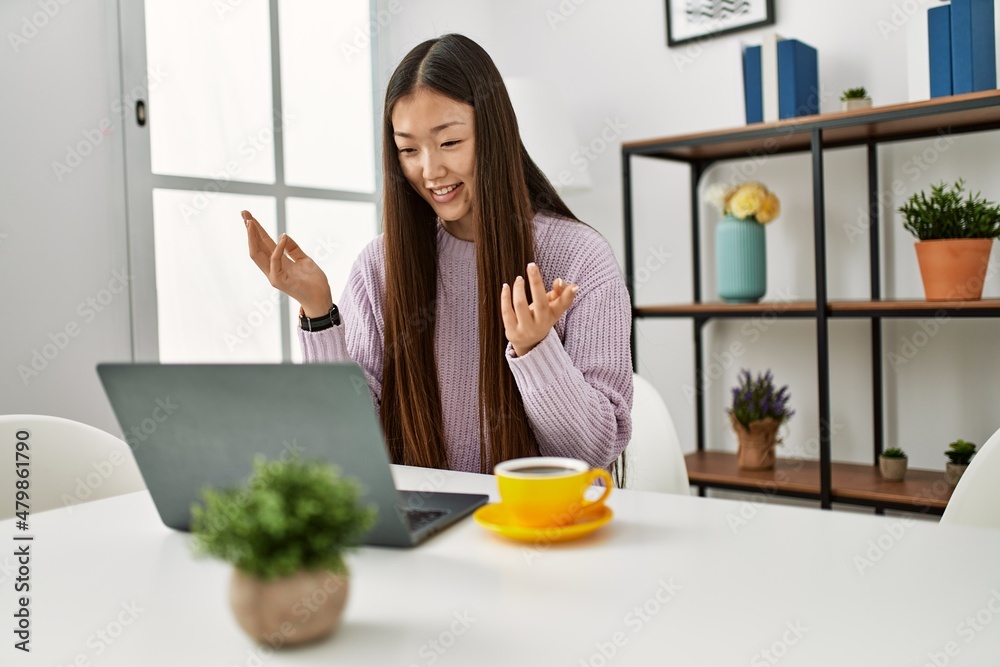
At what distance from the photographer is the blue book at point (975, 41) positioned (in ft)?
6.52

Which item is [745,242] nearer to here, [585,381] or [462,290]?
[462,290]

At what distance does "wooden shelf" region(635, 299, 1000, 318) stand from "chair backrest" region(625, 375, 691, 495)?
0.86 m

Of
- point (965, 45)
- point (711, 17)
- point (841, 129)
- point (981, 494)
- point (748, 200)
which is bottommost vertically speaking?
point (981, 494)

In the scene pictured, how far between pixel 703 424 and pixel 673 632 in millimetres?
2217

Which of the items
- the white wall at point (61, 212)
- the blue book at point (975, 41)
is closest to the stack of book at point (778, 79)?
the blue book at point (975, 41)

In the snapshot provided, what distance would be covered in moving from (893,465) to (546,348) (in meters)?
1.44

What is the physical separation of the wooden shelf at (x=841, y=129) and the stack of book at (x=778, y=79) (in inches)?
2.3

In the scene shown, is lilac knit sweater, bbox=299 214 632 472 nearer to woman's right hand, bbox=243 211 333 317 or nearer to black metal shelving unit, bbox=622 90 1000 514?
woman's right hand, bbox=243 211 333 317

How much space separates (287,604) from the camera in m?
0.52

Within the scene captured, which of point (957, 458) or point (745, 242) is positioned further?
point (745, 242)

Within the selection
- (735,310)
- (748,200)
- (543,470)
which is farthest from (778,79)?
(543,470)

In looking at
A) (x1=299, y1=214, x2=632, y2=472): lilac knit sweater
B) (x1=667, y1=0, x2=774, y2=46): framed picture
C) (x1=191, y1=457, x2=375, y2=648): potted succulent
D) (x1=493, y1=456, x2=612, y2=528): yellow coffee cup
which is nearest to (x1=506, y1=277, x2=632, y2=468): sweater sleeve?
(x1=299, y1=214, x2=632, y2=472): lilac knit sweater

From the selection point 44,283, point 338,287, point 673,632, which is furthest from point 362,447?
point 338,287

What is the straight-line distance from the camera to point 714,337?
107 inches
